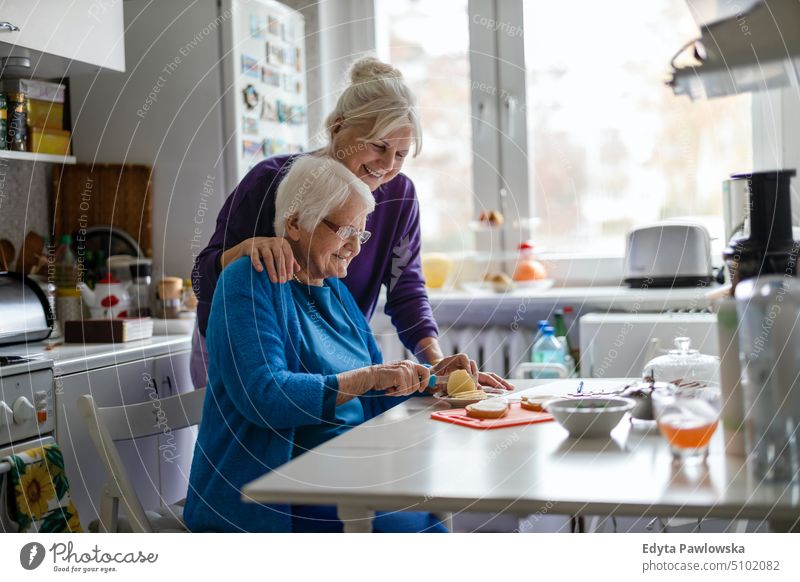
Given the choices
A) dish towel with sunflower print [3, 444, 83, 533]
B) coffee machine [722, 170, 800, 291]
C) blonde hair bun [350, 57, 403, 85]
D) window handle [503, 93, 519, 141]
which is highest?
window handle [503, 93, 519, 141]

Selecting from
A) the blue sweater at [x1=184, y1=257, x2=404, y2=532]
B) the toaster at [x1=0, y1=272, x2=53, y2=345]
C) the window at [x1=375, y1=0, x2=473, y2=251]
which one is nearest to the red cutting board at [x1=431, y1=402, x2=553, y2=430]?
the blue sweater at [x1=184, y1=257, x2=404, y2=532]

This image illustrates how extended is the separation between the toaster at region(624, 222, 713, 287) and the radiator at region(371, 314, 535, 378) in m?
0.36

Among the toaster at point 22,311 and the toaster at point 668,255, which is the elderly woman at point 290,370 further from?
the toaster at point 668,255

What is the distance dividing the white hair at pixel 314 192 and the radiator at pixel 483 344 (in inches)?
40.5

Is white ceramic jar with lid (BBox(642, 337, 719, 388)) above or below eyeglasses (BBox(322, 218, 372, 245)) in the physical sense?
below

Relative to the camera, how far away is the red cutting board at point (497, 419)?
122 centimetres

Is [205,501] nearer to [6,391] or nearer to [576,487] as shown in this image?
[6,391]

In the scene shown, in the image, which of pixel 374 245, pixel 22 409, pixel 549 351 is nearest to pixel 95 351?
pixel 22 409

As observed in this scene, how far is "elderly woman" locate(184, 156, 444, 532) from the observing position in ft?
4.35

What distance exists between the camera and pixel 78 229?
7.88 feet

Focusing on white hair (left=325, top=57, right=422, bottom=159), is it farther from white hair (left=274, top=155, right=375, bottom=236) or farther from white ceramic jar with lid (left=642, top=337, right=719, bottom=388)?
white ceramic jar with lid (left=642, top=337, right=719, bottom=388)

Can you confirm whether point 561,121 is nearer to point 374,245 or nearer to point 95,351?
point 374,245
